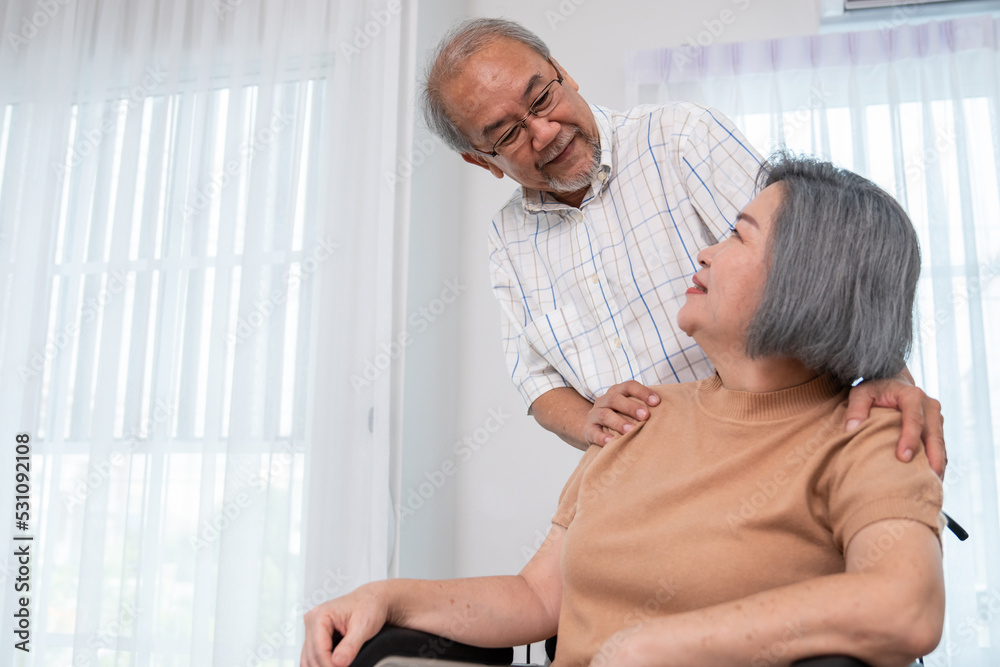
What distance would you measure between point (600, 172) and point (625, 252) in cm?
19

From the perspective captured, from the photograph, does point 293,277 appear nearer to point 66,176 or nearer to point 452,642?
point 66,176

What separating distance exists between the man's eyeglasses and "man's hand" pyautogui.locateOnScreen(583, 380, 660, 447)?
1.93 feet

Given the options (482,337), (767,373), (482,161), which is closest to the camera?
(767,373)

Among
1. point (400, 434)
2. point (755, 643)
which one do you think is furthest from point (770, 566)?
point (400, 434)

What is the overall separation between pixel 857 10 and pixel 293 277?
2402mm

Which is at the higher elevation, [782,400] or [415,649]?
[782,400]

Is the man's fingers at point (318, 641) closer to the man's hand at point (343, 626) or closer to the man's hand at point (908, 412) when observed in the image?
the man's hand at point (343, 626)

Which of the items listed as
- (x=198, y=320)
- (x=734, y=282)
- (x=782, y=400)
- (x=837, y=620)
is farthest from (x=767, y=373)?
(x=198, y=320)

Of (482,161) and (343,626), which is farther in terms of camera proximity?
(482,161)

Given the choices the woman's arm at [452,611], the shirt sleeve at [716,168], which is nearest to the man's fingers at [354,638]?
the woman's arm at [452,611]

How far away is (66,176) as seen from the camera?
329 centimetres

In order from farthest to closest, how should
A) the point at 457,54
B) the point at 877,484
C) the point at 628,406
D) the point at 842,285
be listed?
1. the point at 457,54
2. the point at 628,406
3. the point at 842,285
4. the point at 877,484

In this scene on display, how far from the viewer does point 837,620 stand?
83cm

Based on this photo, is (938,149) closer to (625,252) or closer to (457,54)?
(625,252)
